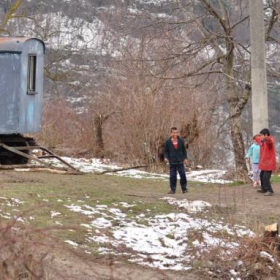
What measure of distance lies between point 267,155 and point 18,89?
6.97 m

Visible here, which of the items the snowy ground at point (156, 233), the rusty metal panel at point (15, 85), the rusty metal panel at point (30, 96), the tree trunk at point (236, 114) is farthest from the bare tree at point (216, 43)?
the snowy ground at point (156, 233)

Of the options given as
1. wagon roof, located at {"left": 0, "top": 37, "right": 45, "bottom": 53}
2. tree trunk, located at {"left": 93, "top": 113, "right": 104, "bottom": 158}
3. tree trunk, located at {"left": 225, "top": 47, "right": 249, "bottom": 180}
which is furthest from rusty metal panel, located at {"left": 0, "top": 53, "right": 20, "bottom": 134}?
A: tree trunk, located at {"left": 93, "top": 113, "right": 104, "bottom": 158}

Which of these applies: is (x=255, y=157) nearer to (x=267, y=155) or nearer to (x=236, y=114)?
(x=267, y=155)

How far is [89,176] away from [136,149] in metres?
7.54

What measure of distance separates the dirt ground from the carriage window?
8.80 ft

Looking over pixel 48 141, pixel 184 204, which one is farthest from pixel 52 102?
pixel 184 204

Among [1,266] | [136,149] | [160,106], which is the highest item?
[160,106]

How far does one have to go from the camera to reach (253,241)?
7758 millimetres

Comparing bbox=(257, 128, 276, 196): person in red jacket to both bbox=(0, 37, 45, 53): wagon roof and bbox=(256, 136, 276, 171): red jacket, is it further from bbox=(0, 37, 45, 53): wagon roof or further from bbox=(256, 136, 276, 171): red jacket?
bbox=(0, 37, 45, 53): wagon roof

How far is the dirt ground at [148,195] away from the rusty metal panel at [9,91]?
5.78ft

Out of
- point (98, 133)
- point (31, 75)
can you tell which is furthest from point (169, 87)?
point (31, 75)

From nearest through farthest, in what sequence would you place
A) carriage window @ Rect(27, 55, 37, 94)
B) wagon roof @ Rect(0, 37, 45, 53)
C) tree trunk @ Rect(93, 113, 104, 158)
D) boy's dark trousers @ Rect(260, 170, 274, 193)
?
1. boy's dark trousers @ Rect(260, 170, 274, 193)
2. wagon roof @ Rect(0, 37, 45, 53)
3. carriage window @ Rect(27, 55, 37, 94)
4. tree trunk @ Rect(93, 113, 104, 158)

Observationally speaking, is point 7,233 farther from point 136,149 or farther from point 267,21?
point 136,149

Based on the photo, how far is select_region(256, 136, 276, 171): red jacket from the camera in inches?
491
